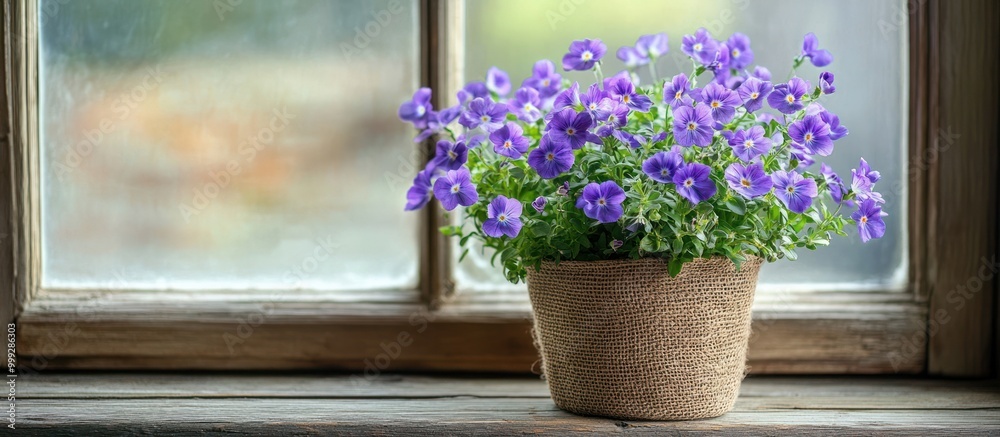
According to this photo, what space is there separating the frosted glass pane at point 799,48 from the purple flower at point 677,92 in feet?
1.21

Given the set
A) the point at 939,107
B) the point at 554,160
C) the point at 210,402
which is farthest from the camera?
the point at 939,107

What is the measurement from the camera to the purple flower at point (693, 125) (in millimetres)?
986

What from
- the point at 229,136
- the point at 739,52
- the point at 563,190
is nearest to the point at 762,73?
the point at 739,52

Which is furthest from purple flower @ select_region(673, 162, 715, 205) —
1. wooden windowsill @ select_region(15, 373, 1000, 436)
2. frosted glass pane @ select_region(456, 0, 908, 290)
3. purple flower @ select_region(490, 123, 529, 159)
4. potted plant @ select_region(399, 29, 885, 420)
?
frosted glass pane @ select_region(456, 0, 908, 290)

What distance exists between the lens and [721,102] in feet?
3.28

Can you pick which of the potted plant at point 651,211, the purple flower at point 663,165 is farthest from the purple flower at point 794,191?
the purple flower at point 663,165

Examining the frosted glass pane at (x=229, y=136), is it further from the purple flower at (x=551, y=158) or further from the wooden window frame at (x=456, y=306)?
the purple flower at (x=551, y=158)

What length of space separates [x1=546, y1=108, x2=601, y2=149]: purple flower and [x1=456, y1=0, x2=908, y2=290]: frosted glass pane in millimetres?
383

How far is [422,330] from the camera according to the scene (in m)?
1.38

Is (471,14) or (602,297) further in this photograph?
(471,14)

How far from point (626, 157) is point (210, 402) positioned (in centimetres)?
71

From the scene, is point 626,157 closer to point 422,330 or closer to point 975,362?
point 422,330

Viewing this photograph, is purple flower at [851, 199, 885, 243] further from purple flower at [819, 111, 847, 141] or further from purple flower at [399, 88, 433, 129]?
purple flower at [399, 88, 433, 129]

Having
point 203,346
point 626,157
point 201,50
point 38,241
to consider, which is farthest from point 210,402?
A: point 626,157
